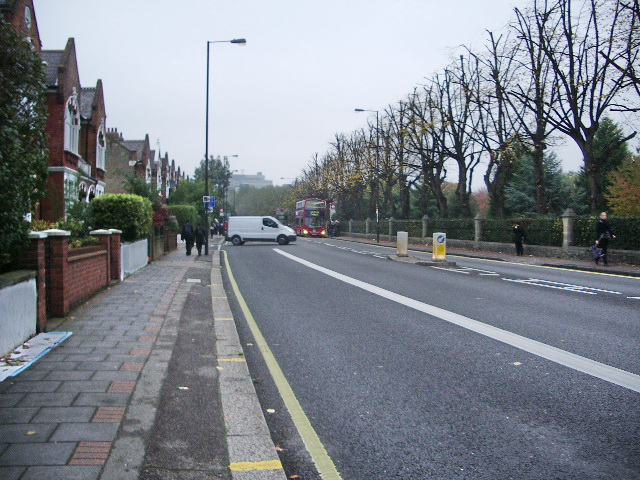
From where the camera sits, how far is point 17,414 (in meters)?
3.75

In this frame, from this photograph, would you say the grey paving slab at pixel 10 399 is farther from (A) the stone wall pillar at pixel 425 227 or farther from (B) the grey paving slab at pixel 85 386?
(A) the stone wall pillar at pixel 425 227

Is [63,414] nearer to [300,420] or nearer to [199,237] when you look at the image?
[300,420]

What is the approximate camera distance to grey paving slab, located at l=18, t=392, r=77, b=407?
3.96m

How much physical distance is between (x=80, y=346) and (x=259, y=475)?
3.53 meters

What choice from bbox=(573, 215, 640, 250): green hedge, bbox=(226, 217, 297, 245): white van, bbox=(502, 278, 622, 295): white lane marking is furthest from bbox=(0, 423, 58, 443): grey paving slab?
bbox=(226, 217, 297, 245): white van

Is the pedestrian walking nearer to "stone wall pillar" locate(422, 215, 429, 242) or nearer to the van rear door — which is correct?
"stone wall pillar" locate(422, 215, 429, 242)

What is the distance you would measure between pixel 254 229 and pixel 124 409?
36240 millimetres

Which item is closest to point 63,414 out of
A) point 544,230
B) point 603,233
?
point 603,233

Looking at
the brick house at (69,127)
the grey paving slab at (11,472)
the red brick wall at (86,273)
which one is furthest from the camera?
the brick house at (69,127)

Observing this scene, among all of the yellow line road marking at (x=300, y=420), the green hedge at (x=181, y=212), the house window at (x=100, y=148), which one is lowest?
the yellow line road marking at (x=300, y=420)

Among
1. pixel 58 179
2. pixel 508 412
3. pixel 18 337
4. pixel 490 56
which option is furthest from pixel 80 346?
pixel 490 56

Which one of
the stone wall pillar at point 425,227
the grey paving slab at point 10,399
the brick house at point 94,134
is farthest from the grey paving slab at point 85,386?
the stone wall pillar at point 425,227

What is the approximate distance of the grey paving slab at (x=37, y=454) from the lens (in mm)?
3031

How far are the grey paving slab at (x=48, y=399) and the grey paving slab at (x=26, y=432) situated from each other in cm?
39
